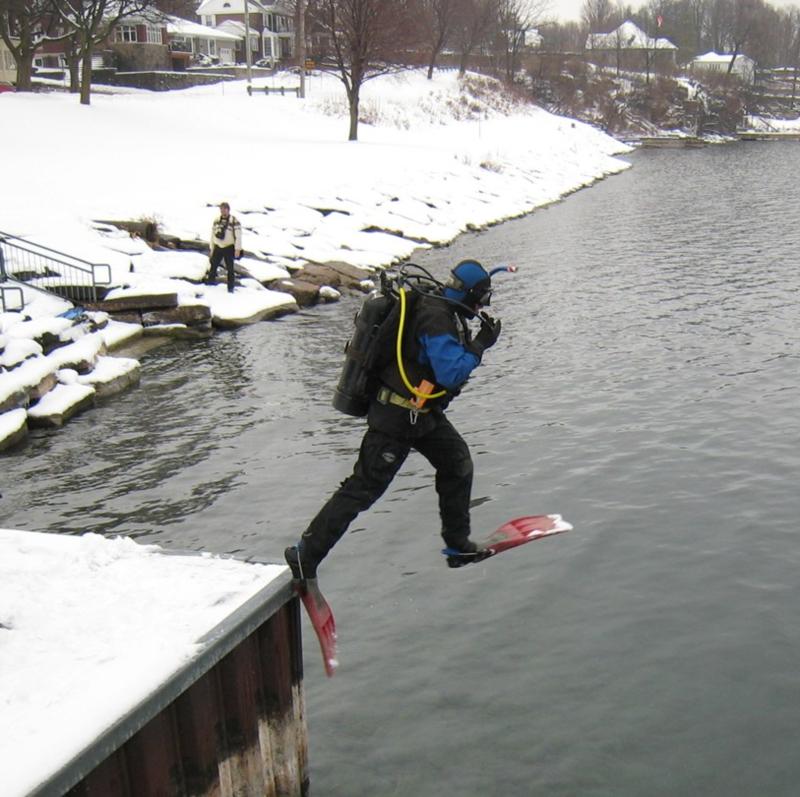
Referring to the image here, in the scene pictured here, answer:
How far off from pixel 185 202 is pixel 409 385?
23.8 metres

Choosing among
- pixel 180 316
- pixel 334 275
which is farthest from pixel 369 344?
pixel 334 275

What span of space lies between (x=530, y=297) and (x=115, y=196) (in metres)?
12.3

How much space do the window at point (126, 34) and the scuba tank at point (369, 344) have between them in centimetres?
7846

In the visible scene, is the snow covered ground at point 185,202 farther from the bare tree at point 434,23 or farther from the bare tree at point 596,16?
the bare tree at point 596,16

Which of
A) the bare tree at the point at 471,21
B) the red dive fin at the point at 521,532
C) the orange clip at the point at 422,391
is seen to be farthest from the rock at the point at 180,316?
the bare tree at the point at 471,21

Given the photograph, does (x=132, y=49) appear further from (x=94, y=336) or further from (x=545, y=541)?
(x=545, y=541)

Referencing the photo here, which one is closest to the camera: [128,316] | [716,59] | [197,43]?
[128,316]

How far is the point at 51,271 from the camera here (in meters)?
21.8

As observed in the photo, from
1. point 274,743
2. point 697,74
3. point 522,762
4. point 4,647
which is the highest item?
point 697,74

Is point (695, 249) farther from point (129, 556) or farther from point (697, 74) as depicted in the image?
point (697, 74)

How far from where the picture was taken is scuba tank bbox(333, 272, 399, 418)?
271 inches

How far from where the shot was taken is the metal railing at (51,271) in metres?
21.0

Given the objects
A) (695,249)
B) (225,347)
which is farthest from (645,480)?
(695,249)

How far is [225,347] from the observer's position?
20234mm
